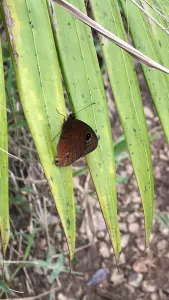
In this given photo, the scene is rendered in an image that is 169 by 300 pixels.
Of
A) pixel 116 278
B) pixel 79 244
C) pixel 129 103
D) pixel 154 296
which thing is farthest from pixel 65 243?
pixel 129 103

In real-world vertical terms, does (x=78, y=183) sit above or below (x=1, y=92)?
above

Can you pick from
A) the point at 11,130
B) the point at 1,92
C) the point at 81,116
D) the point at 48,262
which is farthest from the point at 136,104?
the point at 11,130

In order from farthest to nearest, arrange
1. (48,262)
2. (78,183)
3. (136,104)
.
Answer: (78,183), (48,262), (136,104)

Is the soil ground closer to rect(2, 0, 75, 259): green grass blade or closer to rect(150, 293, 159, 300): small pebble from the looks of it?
rect(150, 293, 159, 300): small pebble

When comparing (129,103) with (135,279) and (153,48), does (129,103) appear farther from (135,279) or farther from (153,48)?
(135,279)

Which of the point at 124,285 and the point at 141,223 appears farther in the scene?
the point at 141,223

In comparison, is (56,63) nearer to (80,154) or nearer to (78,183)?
(80,154)
